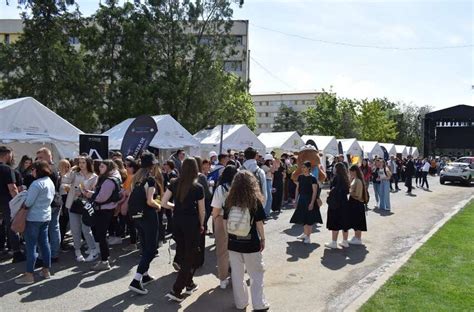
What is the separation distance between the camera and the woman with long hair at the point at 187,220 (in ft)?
18.3

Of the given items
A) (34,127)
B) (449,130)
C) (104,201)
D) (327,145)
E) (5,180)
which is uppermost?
(449,130)

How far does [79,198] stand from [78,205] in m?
0.14

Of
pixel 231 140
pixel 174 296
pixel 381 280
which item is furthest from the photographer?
pixel 231 140

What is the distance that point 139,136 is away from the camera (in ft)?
43.2

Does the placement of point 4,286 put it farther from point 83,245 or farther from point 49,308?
point 83,245

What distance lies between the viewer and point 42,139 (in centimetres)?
1336

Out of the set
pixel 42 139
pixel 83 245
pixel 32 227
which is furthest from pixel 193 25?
pixel 32 227

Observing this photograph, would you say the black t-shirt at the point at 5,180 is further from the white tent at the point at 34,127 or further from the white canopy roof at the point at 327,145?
the white canopy roof at the point at 327,145

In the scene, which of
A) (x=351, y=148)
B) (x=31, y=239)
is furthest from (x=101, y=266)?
(x=351, y=148)

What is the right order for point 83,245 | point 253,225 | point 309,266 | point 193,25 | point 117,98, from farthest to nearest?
1. point 193,25
2. point 117,98
3. point 83,245
4. point 309,266
5. point 253,225

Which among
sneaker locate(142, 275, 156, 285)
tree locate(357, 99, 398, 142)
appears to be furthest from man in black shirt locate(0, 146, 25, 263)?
tree locate(357, 99, 398, 142)

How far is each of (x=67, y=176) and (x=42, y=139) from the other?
6.07 m

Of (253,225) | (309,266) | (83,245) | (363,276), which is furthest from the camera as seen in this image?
(83,245)

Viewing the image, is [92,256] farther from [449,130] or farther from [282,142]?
[449,130]
